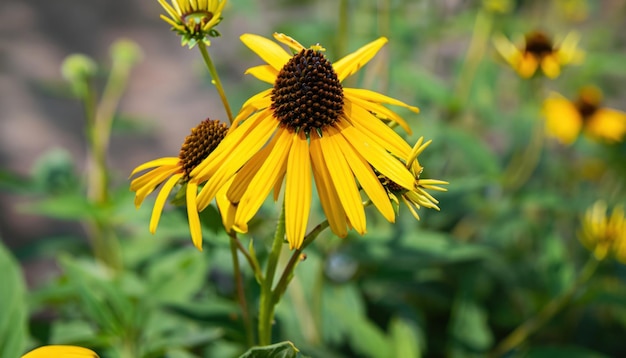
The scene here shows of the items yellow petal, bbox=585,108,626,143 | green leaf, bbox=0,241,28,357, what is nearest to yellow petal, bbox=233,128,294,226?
green leaf, bbox=0,241,28,357

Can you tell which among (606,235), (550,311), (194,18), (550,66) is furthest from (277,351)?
(550,66)

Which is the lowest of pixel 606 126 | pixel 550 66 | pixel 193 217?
pixel 193 217

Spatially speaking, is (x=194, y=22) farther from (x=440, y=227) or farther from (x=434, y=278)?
(x=440, y=227)

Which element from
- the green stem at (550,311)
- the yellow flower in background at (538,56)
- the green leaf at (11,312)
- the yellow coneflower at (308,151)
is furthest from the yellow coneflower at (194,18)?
the yellow flower in background at (538,56)

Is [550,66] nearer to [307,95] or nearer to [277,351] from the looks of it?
[307,95]

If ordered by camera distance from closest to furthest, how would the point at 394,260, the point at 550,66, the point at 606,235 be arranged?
the point at 394,260 → the point at 606,235 → the point at 550,66

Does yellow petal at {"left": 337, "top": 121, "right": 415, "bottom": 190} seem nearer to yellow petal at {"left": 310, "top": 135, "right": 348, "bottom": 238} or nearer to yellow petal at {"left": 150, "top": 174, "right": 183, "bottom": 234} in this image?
yellow petal at {"left": 310, "top": 135, "right": 348, "bottom": 238}
